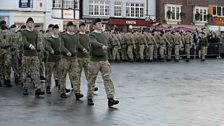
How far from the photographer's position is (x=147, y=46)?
3052 centimetres

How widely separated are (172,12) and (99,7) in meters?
10.2

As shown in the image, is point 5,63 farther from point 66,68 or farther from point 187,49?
point 187,49

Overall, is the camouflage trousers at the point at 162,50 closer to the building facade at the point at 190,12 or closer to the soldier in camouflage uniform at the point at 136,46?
the soldier in camouflage uniform at the point at 136,46

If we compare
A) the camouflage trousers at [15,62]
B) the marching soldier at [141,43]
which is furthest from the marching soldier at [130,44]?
the camouflage trousers at [15,62]

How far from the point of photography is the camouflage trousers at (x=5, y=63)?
51.8ft

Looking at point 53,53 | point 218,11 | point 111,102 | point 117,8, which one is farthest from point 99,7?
point 111,102

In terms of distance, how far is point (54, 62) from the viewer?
14.3 meters

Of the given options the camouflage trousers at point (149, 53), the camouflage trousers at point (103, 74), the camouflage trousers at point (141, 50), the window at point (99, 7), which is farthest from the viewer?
the window at point (99, 7)

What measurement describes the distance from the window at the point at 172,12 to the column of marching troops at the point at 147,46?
31.7 metres

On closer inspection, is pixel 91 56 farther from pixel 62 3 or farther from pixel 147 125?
pixel 62 3

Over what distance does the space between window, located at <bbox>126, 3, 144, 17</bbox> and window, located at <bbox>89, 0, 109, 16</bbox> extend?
311 cm

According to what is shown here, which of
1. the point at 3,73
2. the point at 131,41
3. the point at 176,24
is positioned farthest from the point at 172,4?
the point at 3,73

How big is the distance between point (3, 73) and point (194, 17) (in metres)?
53.5

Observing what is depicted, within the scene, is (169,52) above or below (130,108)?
above
